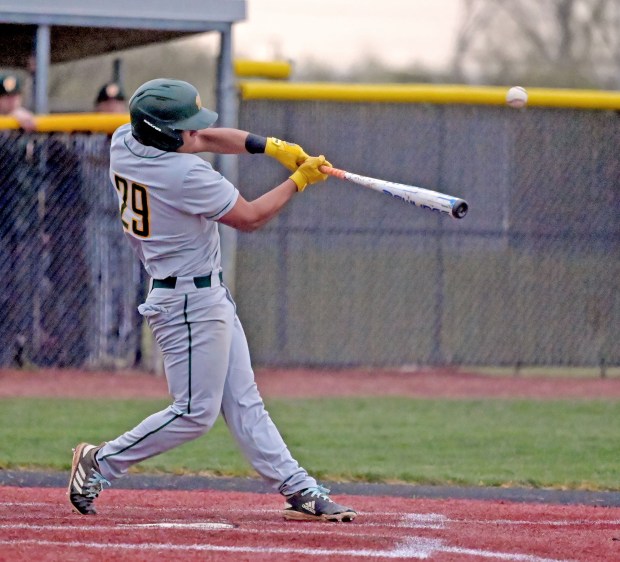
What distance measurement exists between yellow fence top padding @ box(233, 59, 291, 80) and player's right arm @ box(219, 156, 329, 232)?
217 inches

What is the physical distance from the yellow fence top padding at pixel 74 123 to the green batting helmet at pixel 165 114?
5.68 meters

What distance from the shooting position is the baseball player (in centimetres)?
509

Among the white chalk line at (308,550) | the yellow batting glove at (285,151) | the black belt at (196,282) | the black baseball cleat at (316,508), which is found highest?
the yellow batting glove at (285,151)

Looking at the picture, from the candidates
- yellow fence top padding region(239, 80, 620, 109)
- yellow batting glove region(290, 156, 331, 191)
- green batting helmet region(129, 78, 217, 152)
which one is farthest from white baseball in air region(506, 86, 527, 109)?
green batting helmet region(129, 78, 217, 152)

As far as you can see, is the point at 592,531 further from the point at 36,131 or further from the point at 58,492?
the point at 36,131

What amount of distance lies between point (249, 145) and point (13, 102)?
237 inches

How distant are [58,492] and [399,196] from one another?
2144 millimetres

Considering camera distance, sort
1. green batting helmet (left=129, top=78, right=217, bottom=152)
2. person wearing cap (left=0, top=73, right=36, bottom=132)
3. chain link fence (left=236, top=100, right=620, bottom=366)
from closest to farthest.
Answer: green batting helmet (left=129, top=78, right=217, bottom=152)
person wearing cap (left=0, top=73, right=36, bottom=132)
chain link fence (left=236, top=100, right=620, bottom=366)

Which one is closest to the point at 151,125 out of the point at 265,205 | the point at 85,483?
the point at 265,205

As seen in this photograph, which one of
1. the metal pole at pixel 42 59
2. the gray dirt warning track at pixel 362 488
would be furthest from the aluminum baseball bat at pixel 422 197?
the metal pole at pixel 42 59

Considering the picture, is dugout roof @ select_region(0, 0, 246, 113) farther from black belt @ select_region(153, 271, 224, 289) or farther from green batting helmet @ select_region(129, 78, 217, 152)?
black belt @ select_region(153, 271, 224, 289)

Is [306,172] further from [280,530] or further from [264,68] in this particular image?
[264,68]

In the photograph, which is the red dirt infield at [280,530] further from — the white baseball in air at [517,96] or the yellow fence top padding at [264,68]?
the yellow fence top padding at [264,68]

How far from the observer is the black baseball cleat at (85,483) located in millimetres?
5266
